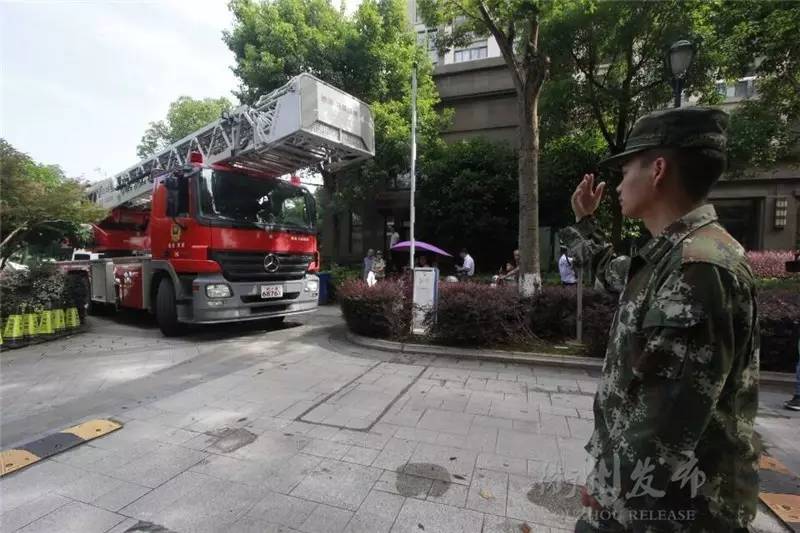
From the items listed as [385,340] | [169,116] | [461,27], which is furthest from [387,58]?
[169,116]

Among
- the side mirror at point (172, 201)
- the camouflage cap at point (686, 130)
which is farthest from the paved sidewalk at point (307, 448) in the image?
the side mirror at point (172, 201)

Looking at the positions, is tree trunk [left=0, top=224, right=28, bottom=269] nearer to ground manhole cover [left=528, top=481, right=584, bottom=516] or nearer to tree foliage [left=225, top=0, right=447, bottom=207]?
tree foliage [left=225, top=0, right=447, bottom=207]

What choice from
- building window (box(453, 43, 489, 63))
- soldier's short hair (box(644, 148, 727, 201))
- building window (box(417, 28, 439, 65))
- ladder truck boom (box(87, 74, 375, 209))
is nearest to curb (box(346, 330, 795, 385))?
ladder truck boom (box(87, 74, 375, 209))

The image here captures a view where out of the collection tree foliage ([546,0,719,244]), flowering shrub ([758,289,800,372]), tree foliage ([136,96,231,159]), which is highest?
tree foliage ([136,96,231,159])

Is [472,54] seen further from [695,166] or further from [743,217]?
[695,166]

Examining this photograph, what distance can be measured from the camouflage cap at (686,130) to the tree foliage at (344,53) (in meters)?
13.1

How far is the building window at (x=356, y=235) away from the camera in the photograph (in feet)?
65.9

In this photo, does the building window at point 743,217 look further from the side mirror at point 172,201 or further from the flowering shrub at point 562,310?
the side mirror at point 172,201

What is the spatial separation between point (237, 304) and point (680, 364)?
6.90m

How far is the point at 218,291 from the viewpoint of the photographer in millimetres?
6750

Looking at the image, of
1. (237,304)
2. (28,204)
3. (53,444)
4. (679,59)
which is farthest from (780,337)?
(28,204)

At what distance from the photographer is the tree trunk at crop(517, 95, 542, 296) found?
737 cm

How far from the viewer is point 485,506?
8.78ft

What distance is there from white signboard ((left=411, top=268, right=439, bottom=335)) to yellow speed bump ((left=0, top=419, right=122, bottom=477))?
14.7ft
